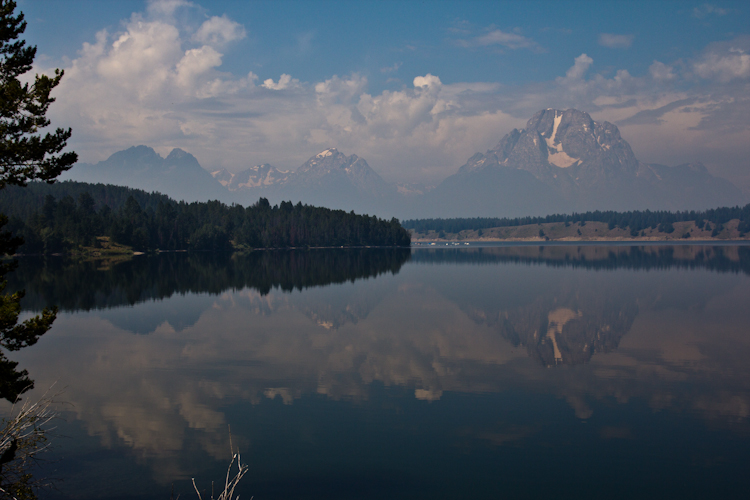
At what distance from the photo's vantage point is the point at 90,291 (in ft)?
229

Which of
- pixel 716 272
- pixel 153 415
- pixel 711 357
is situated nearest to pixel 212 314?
pixel 153 415

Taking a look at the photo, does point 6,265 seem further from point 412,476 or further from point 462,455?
point 462,455

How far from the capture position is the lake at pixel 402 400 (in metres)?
17.4

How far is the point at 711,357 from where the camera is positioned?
33656mm

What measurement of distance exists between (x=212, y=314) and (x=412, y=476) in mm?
38138

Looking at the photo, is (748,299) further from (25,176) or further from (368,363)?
(25,176)

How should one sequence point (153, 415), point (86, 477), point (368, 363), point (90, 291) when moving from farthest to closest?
point (90, 291)
point (368, 363)
point (153, 415)
point (86, 477)

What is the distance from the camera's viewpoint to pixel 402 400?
24828 millimetres

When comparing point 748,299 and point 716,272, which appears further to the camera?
point 716,272

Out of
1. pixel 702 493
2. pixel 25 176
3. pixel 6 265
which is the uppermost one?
pixel 25 176

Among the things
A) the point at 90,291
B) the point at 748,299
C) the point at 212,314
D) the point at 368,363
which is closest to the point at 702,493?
the point at 368,363

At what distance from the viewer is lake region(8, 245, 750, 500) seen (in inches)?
685

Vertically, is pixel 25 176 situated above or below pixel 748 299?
above

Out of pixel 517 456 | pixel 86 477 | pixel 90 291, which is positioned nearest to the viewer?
pixel 86 477
